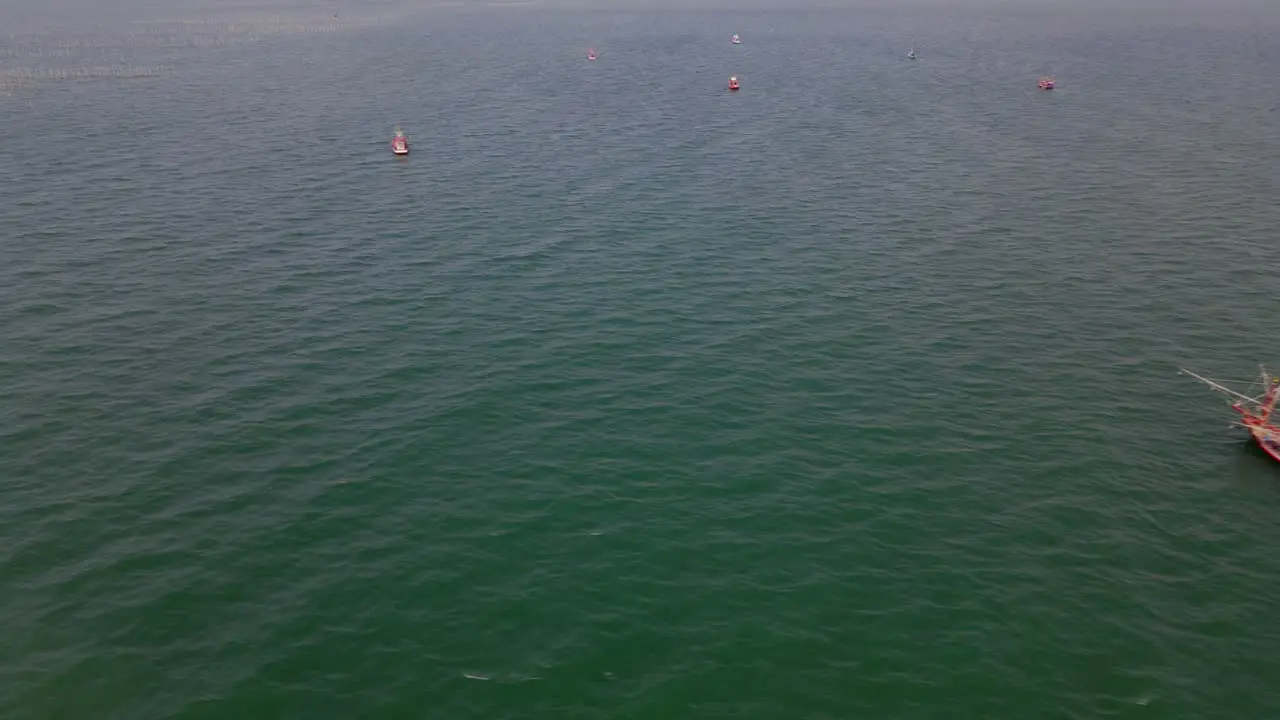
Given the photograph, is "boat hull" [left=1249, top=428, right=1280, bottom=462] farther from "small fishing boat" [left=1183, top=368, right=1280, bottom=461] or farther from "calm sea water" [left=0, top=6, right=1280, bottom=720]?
"calm sea water" [left=0, top=6, right=1280, bottom=720]

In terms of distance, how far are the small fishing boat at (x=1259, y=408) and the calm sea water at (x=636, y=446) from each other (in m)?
1.50

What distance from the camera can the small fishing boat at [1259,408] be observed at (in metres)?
63.7

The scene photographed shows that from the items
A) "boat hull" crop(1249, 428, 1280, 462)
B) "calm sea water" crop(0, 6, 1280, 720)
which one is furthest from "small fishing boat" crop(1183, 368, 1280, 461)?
"calm sea water" crop(0, 6, 1280, 720)

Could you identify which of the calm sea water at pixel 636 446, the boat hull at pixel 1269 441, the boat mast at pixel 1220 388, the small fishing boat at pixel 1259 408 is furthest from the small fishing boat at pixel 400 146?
the boat hull at pixel 1269 441

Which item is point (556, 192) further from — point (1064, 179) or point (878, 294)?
point (1064, 179)

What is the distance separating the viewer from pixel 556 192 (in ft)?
407

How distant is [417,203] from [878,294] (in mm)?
61779

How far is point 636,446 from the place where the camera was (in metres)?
66.2

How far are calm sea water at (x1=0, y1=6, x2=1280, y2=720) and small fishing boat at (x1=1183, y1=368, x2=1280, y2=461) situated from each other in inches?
59.0

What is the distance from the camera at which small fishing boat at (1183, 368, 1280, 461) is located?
63.7 metres

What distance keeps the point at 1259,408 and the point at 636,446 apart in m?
47.1

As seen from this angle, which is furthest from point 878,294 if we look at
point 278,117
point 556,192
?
point 278,117

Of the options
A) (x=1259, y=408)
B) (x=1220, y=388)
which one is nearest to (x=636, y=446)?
(x=1220, y=388)

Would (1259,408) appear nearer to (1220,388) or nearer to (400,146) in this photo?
(1220,388)
